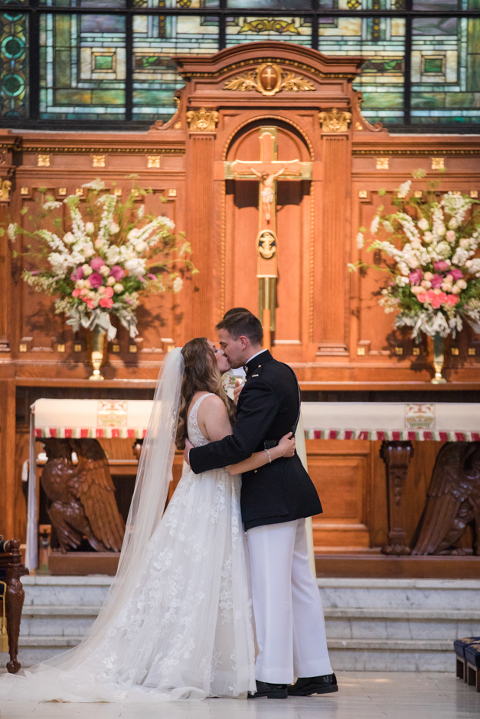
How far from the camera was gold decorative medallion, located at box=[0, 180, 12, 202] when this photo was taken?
6.87 m

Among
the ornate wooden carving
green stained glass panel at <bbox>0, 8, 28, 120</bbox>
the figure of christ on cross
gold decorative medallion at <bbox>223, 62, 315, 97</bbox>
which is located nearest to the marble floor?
the ornate wooden carving

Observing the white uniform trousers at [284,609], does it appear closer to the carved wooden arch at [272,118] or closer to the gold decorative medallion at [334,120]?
the carved wooden arch at [272,118]

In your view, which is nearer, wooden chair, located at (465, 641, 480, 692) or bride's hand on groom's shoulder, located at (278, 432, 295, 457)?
bride's hand on groom's shoulder, located at (278, 432, 295, 457)

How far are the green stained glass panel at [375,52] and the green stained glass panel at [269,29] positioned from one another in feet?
0.51

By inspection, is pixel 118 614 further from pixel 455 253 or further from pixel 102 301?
pixel 455 253

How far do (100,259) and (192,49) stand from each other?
8.83 feet

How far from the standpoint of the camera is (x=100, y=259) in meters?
6.46

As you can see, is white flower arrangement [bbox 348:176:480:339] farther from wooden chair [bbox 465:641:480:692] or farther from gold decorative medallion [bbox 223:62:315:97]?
wooden chair [bbox 465:641:480:692]

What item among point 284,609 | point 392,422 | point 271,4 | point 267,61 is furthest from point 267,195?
point 284,609

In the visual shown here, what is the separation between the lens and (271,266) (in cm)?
681

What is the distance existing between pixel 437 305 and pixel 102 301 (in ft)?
8.08

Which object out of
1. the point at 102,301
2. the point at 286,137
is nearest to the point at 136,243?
the point at 102,301

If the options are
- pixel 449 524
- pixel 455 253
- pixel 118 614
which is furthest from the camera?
pixel 455 253

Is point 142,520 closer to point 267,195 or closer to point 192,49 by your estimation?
point 267,195
